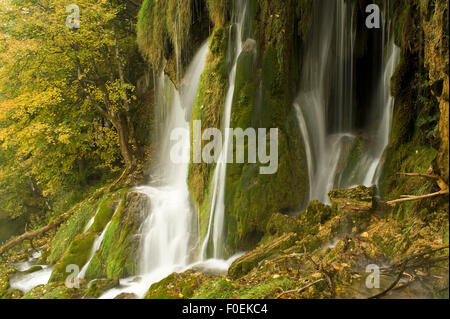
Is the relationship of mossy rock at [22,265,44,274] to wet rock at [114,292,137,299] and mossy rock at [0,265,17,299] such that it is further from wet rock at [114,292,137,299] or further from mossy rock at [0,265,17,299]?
wet rock at [114,292,137,299]

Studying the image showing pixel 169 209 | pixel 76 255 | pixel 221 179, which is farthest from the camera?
pixel 169 209

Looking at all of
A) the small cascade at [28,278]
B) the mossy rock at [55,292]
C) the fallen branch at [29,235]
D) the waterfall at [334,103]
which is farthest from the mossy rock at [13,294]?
the waterfall at [334,103]

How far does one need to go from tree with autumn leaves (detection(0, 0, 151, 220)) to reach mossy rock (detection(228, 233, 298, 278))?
721 centimetres

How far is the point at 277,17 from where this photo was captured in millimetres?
6418

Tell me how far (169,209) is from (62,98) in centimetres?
621

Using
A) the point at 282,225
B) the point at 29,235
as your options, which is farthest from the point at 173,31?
the point at 29,235

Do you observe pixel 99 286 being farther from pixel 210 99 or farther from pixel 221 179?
pixel 210 99

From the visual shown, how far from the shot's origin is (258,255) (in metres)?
5.42

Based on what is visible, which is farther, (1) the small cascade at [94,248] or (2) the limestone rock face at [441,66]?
(1) the small cascade at [94,248]

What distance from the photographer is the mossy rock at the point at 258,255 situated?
535cm

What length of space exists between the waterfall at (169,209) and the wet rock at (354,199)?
3.63 meters

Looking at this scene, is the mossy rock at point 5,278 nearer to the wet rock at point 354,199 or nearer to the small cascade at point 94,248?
the small cascade at point 94,248

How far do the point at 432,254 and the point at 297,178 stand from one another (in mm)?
3235
